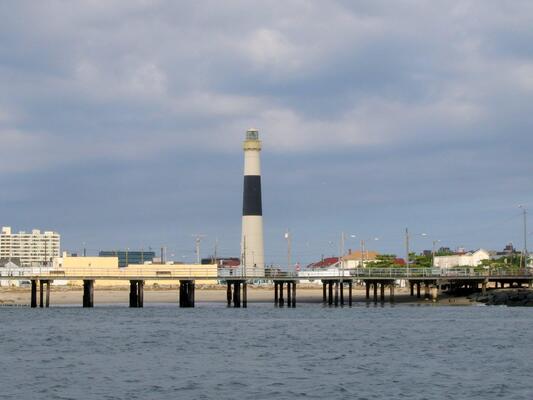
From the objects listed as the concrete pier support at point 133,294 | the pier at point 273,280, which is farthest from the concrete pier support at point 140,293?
the concrete pier support at point 133,294

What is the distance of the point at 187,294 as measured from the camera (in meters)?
121

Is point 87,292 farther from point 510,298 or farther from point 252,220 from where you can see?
point 510,298

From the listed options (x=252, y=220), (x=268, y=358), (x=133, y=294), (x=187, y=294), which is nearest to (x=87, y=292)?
(x=133, y=294)

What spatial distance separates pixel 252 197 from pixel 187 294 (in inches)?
1136

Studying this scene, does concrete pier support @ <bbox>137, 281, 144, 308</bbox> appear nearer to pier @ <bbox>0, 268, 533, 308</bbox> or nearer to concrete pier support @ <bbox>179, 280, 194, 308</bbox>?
pier @ <bbox>0, 268, 533, 308</bbox>

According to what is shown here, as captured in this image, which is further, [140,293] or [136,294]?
[136,294]

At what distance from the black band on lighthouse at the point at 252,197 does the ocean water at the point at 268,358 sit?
47323mm

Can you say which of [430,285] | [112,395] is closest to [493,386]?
[112,395]

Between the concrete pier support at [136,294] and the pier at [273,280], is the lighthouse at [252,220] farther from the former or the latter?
the concrete pier support at [136,294]

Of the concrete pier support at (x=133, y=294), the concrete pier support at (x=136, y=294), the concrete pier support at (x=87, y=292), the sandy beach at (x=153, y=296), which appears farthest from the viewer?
the sandy beach at (x=153, y=296)

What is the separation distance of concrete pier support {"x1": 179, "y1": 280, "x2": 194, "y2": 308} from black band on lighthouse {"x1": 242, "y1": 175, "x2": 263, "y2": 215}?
2685cm

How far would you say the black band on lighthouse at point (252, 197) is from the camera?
146 m

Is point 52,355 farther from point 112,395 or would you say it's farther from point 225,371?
point 112,395

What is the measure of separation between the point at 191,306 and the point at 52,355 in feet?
197
